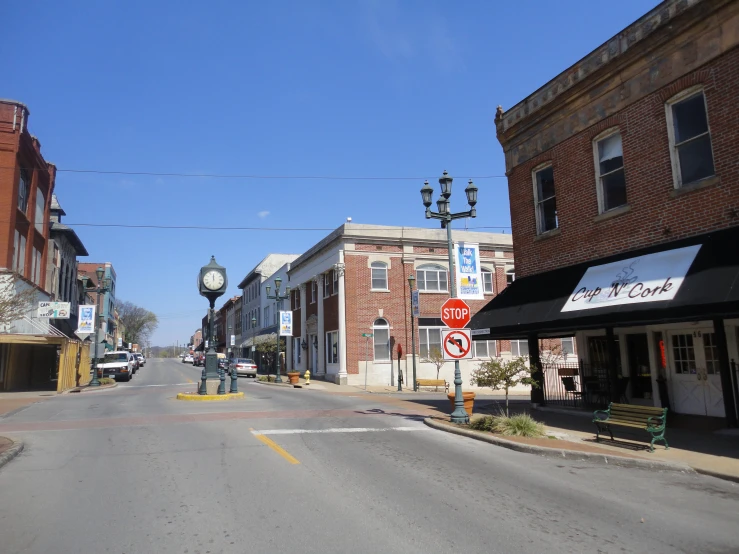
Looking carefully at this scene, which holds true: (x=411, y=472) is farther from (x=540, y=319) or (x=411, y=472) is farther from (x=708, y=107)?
(x=708, y=107)

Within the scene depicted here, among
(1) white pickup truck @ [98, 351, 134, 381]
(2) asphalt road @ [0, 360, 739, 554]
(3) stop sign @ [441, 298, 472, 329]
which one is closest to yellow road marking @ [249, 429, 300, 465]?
(2) asphalt road @ [0, 360, 739, 554]

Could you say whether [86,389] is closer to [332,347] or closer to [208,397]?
[208,397]

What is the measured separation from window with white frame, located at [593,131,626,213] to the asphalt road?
23.4ft

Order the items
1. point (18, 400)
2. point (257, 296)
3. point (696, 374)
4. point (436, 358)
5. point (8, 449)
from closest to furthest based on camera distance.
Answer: point (8, 449)
point (696, 374)
point (18, 400)
point (436, 358)
point (257, 296)

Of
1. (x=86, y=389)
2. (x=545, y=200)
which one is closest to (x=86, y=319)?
(x=86, y=389)

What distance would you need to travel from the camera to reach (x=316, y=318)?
3938 cm

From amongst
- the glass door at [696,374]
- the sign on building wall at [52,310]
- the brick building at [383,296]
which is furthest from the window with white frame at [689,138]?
the sign on building wall at [52,310]

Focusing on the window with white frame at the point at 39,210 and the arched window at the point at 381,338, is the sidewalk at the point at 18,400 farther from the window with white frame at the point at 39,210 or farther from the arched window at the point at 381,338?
the arched window at the point at 381,338

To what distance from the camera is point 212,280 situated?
69.9ft

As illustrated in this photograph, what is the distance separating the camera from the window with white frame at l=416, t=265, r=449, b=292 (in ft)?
117

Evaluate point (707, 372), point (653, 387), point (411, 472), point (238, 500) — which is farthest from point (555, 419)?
point (238, 500)

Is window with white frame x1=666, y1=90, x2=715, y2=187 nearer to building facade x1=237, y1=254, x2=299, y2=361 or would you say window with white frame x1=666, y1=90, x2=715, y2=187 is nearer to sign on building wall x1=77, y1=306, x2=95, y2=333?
sign on building wall x1=77, y1=306, x2=95, y2=333

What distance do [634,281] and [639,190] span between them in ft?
8.03

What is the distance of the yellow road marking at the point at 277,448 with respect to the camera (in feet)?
30.4
